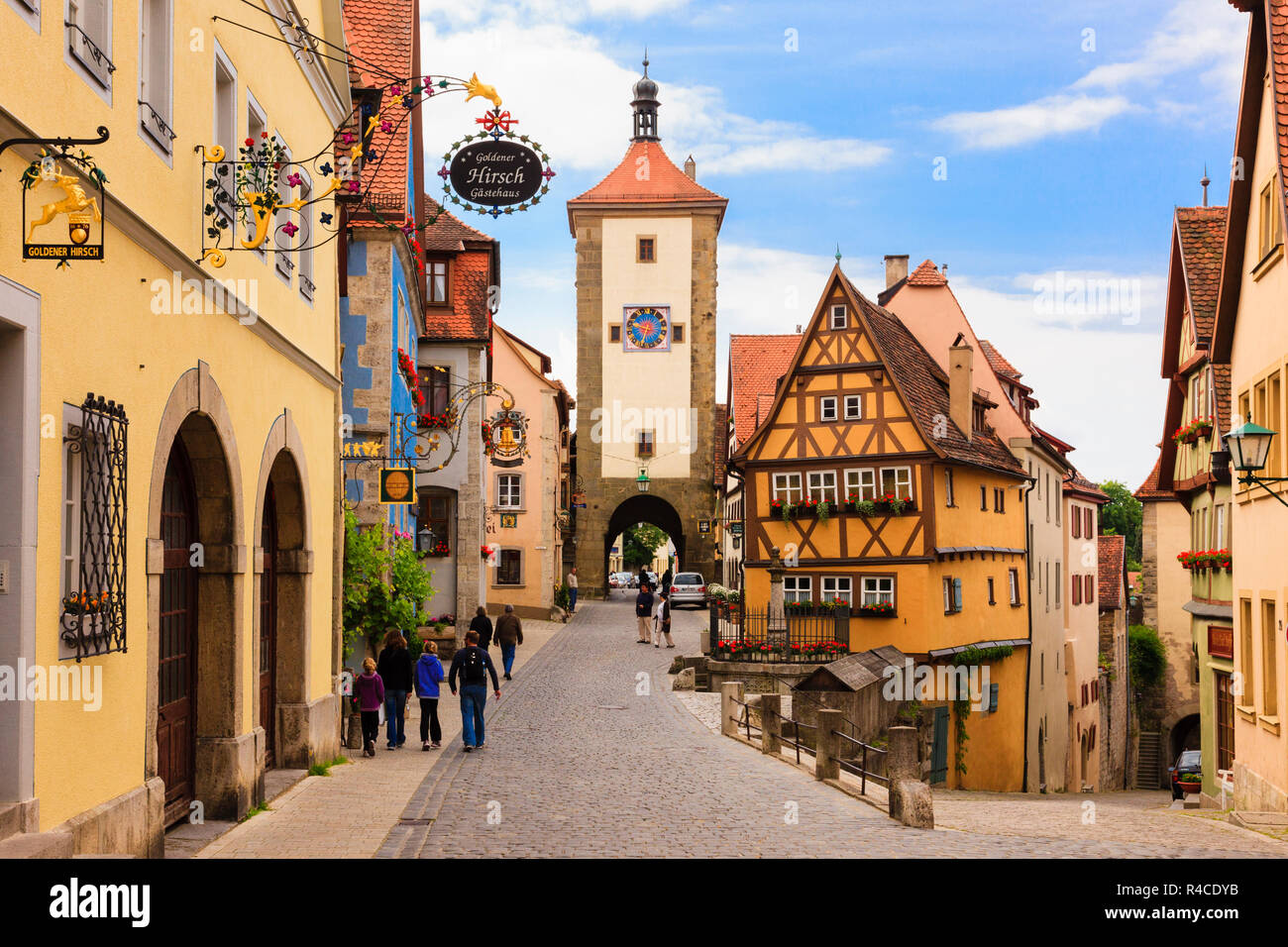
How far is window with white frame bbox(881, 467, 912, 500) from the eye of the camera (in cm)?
2986

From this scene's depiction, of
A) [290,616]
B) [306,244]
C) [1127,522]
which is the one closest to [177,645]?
[290,616]

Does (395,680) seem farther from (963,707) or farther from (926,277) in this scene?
(926,277)

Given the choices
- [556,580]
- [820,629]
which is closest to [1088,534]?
[556,580]

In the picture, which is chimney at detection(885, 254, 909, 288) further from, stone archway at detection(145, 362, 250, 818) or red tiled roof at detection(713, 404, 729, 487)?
stone archway at detection(145, 362, 250, 818)

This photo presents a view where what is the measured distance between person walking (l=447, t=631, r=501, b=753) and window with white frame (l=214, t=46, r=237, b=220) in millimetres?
7410

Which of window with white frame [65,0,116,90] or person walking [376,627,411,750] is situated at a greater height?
window with white frame [65,0,116,90]

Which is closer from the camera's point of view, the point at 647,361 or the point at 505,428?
the point at 505,428

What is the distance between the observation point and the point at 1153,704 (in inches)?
1822

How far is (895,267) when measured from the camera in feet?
149

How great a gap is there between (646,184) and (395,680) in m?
41.6

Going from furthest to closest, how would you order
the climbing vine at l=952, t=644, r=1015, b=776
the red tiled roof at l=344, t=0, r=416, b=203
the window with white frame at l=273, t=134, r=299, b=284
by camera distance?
the climbing vine at l=952, t=644, r=1015, b=776, the red tiled roof at l=344, t=0, r=416, b=203, the window with white frame at l=273, t=134, r=299, b=284

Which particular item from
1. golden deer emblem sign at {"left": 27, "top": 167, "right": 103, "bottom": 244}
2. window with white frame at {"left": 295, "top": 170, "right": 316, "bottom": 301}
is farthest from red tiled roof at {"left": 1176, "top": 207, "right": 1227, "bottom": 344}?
golden deer emblem sign at {"left": 27, "top": 167, "right": 103, "bottom": 244}
